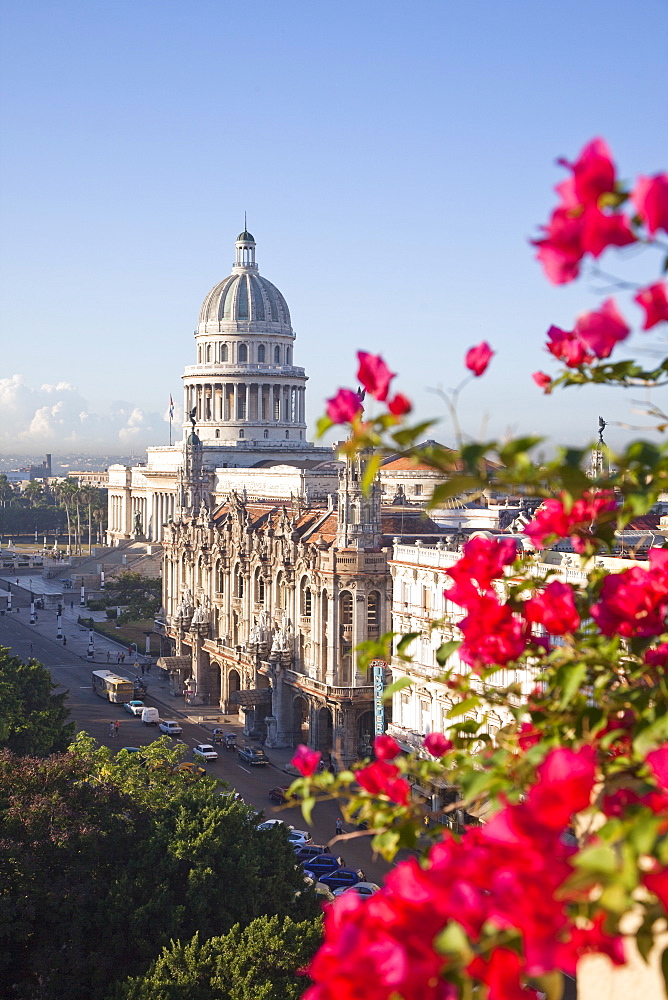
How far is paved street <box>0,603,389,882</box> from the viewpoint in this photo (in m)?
64.1

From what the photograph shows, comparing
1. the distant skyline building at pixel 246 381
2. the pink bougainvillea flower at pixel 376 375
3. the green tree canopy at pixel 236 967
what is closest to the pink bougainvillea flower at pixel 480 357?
the pink bougainvillea flower at pixel 376 375

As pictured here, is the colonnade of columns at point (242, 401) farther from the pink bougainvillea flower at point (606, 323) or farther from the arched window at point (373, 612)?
the pink bougainvillea flower at point (606, 323)

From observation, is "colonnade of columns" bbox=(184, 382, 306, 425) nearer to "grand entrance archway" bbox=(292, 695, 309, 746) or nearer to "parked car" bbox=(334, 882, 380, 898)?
"grand entrance archway" bbox=(292, 695, 309, 746)

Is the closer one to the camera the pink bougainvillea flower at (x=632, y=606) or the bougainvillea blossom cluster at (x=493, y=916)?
the bougainvillea blossom cluster at (x=493, y=916)

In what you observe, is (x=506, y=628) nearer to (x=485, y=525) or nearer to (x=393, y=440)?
(x=393, y=440)

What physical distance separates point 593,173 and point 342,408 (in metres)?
2.92

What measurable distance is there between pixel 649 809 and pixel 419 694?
53773 millimetres

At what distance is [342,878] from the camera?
5306 cm

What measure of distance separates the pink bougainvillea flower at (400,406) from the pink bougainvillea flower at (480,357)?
1081 millimetres

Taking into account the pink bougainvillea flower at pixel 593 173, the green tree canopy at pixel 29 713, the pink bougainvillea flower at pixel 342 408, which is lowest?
the green tree canopy at pixel 29 713

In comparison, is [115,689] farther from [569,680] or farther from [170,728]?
[569,680]

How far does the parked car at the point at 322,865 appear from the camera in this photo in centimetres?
5403

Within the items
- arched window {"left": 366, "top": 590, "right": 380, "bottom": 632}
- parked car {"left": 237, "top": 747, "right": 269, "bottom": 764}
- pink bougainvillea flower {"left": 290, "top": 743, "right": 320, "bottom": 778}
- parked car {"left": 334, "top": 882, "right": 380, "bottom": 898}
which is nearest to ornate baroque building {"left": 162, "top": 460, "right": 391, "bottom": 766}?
arched window {"left": 366, "top": 590, "right": 380, "bottom": 632}

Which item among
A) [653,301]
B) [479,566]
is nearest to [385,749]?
[479,566]
